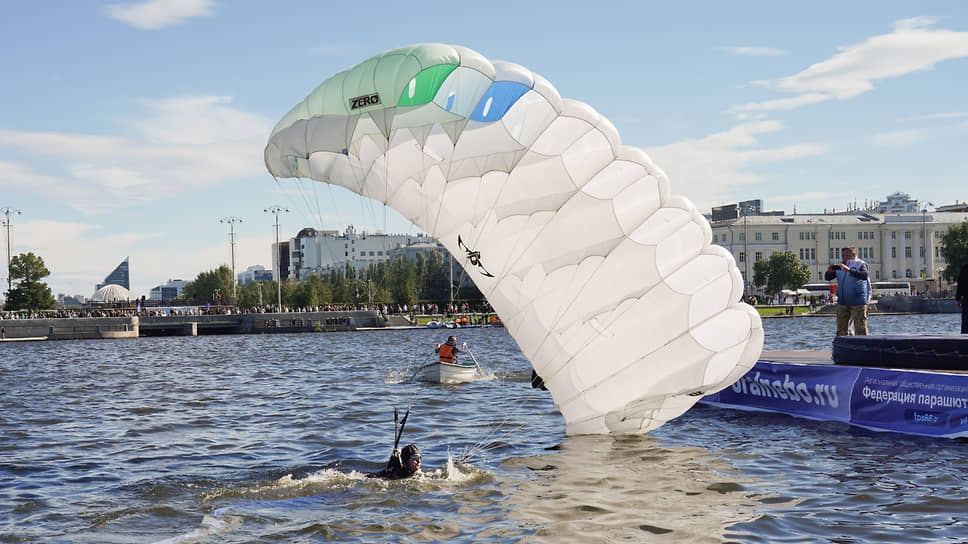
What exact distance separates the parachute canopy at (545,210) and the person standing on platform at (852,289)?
7309 millimetres

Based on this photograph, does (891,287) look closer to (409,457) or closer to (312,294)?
(312,294)

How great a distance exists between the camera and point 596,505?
11.9 meters

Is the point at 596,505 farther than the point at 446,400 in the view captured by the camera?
No

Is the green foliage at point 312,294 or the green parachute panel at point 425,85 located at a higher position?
the green parachute panel at point 425,85

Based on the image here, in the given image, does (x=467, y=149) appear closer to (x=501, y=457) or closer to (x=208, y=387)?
(x=501, y=457)

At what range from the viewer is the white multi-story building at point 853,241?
467ft

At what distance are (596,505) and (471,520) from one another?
1.72 m

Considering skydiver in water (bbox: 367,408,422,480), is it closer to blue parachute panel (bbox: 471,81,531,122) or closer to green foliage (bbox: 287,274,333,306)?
blue parachute panel (bbox: 471,81,531,122)

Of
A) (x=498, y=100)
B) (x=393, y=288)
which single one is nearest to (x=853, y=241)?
(x=393, y=288)

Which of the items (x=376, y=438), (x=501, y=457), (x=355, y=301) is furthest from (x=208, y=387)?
(x=355, y=301)

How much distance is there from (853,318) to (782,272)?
4524 inches

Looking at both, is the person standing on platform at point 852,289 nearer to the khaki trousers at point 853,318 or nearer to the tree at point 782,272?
the khaki trousers at point 853,318

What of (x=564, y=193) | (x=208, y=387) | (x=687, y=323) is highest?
(x=564, y=193)

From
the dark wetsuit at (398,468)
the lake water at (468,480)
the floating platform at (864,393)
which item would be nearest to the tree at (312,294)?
the lake water at (468,480)
